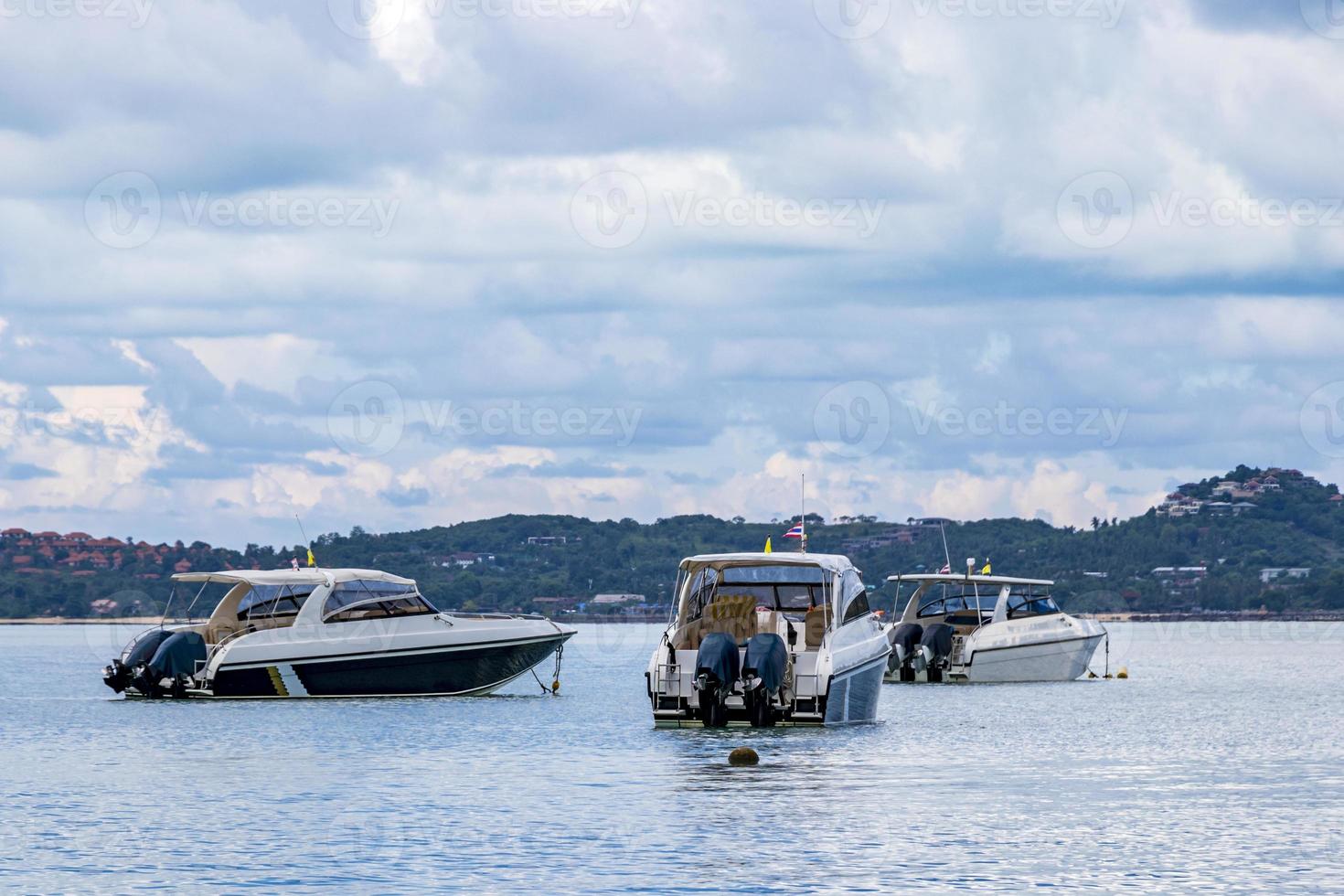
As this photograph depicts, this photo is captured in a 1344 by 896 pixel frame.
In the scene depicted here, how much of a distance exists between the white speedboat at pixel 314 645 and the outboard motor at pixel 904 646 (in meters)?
16.1

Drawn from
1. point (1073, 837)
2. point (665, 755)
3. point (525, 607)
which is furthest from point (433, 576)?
point (1073, 837)

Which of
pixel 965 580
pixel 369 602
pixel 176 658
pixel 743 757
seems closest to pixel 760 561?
pixel 743 757

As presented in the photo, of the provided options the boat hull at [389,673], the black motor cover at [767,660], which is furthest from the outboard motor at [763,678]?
the boat hull at [389,673]

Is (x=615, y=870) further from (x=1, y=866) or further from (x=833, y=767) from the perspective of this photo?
(x=833, y=767)

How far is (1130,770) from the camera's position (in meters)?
34.0

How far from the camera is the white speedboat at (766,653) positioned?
1414 inches

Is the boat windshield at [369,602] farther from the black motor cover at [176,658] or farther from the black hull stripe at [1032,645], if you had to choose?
the black hull stripe at [1032,645]

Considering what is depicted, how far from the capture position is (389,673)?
48625mm

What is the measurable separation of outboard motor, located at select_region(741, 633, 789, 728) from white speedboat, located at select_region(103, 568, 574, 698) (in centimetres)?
1479

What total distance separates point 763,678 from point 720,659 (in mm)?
871

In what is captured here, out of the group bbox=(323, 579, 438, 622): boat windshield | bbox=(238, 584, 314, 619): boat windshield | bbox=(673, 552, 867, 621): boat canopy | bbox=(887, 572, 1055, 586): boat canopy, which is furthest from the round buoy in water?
bbox=(887, 572, 1055, 586): boat canopy

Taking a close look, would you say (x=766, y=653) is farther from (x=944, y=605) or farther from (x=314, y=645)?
(x=944, y=605)

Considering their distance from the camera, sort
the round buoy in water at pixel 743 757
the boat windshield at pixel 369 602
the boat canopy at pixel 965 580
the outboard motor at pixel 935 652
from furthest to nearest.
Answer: the outboard motor at pixel 935 652 < the boat canopy at pixel 965 580 < the boat windshield at pixel 369 602 < the round buoy in water at pixel 743 757

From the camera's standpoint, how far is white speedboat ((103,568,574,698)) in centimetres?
4719
